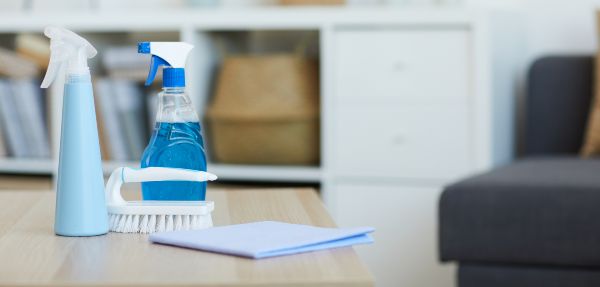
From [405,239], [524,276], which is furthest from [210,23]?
[524,276]

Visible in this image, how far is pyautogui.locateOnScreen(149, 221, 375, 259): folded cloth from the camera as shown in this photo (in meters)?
0.96

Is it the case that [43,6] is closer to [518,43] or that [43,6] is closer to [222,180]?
[222,180]

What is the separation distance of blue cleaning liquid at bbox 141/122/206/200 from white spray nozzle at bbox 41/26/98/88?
135 mm

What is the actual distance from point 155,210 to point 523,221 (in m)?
1.03

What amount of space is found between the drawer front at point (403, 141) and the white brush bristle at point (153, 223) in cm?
146

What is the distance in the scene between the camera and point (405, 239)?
2.50 metres

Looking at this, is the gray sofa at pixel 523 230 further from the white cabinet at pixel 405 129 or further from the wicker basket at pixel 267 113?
the wicker basket at pixel 267 113

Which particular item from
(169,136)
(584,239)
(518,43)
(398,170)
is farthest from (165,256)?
(518,43)

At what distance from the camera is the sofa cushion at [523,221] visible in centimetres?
189

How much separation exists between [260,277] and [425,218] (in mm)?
1671

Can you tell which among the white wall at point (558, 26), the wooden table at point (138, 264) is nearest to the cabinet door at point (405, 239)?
the white wall at point (558, 26)

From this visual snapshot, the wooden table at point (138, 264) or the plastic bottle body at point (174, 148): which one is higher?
the plastic bottle body at point (174, 148)

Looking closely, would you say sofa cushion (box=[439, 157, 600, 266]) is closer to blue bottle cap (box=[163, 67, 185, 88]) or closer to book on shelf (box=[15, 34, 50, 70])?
blue bottle cap (box=[163, 67, 185, 88])

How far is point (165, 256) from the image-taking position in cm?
97
